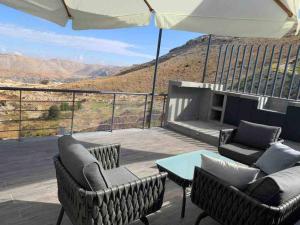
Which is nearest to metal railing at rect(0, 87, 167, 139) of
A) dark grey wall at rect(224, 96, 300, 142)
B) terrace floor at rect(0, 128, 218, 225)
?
terrace floor at rect(0, 128, 218, 225)

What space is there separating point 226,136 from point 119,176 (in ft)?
7.69

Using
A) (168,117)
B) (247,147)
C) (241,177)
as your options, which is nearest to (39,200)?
(241,177)

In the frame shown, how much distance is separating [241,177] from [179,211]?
3.16 ft

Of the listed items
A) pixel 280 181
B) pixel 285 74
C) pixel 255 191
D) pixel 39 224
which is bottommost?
pixel 39 224

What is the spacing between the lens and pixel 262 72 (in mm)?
6168

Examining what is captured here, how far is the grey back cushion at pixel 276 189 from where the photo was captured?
171cm

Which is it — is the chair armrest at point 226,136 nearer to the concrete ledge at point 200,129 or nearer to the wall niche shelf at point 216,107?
the concrete ledge at point 200,129

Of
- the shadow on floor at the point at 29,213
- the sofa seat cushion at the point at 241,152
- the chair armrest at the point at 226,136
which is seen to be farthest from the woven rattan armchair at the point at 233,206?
the chair armrest at the point at 226,136

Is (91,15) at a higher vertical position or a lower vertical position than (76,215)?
higher

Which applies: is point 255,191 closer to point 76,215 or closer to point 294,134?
point 76,215

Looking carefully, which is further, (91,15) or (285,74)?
(285,74)

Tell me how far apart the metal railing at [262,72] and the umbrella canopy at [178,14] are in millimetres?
2771

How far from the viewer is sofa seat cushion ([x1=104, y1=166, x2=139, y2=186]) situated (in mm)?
2276

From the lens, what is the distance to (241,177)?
202 cm
